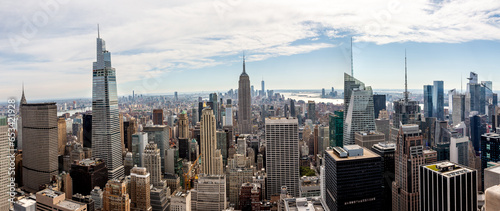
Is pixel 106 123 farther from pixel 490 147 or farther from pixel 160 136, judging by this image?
pixel 490 147

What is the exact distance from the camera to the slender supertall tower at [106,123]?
1106cm

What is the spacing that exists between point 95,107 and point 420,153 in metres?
10.8

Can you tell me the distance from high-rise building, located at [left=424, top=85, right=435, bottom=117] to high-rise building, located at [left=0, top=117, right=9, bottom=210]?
8296 mm

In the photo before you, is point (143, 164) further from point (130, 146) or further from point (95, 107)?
point (95, 107)

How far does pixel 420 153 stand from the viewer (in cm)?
716

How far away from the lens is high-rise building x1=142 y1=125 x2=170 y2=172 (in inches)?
486

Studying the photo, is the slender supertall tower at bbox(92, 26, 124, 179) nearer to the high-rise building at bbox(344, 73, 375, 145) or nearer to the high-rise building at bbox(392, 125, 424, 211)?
the high-rise building at bbox(344, 73, 375, 145)

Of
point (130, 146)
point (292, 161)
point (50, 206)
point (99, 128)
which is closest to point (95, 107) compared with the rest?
point (99, 128)

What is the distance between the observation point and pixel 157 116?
11219mm

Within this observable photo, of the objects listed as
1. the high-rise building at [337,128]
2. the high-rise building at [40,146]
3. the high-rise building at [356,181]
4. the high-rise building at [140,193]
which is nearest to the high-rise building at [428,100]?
the high-rise building at [356,181]

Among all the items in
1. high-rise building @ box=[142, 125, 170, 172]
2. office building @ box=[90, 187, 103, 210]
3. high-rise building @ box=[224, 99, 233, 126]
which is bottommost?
office building @ box=[90, 187, 103, 210]

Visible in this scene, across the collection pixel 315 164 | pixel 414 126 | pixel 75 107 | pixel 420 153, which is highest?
pixel 75 107

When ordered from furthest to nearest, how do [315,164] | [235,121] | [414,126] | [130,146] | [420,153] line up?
[235,121] < [130,146] < [315,164] < [414,126] < [420,153]

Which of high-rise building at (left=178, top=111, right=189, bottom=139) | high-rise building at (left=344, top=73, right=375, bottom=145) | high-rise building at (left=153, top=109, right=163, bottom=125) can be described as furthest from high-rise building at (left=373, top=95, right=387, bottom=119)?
high-rise building at (left=178, top=111, right=189, bottom=139)
